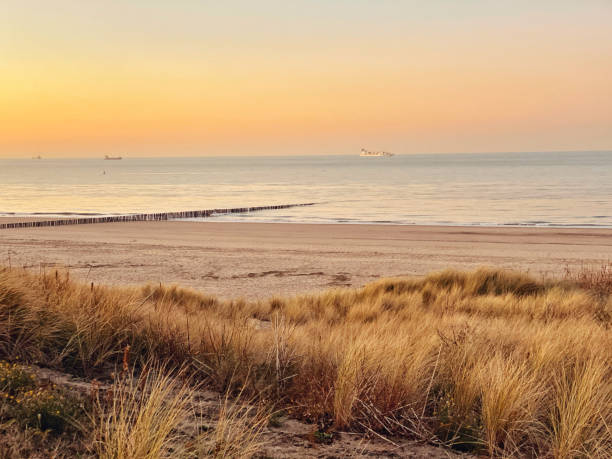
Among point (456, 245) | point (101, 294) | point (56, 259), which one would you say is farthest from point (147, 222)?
point (101, 294)

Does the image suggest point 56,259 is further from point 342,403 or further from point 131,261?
point 342,403

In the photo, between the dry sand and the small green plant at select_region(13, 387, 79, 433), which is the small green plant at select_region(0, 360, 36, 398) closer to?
the small green plant at select_region(13, 387, 79, 433)

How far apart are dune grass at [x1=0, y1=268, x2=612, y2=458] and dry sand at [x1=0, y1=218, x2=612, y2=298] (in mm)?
9276

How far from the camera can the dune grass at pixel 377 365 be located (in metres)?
5.15

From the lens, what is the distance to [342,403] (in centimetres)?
541

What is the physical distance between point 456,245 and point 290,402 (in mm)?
24604

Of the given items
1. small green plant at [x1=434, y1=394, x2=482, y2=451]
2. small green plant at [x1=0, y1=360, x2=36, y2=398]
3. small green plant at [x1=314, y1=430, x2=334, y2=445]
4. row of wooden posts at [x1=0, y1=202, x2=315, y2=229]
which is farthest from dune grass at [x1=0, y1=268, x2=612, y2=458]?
row of wooden posts at [x1=0, y1=202, x2=315, y2=229]

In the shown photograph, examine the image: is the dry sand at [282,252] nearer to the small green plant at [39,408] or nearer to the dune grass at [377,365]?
the dune grass at [377,365]

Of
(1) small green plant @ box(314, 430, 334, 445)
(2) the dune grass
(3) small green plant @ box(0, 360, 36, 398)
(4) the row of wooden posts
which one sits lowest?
(4) the row of wooden posts

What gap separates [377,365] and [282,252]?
68.5 feet

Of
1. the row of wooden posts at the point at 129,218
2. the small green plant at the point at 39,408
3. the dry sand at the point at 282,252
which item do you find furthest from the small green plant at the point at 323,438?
the row of wooden posts at the point at 129,218

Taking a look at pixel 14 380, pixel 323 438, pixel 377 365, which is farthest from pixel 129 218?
pixel 323 438

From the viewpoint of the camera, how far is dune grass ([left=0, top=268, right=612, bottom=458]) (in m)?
5.15

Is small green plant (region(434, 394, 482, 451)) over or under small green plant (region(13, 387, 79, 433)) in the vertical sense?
under
